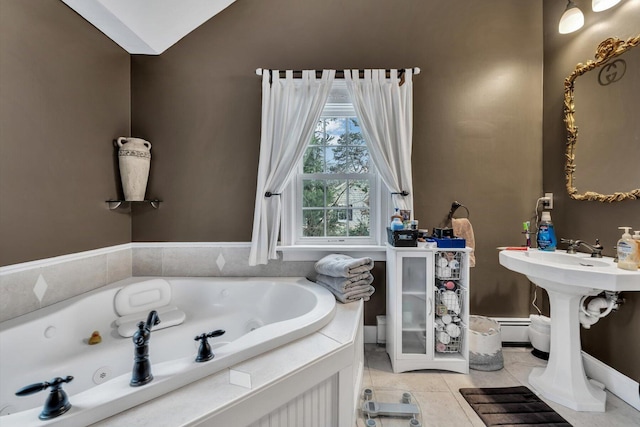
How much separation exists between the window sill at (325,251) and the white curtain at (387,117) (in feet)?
1.34

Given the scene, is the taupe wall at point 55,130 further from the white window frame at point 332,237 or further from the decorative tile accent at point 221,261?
the white window frame at point 332,237

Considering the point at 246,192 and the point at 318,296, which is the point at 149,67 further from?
the point at 318,296

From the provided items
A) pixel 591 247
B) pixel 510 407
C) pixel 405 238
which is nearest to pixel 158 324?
pixel 405 238

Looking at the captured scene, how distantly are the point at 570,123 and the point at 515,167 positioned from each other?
0.43 m

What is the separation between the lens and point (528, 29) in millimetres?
2250

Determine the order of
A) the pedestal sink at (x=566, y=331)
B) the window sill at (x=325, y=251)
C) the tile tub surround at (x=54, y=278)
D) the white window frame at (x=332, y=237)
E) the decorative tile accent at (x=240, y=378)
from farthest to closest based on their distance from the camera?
the white window frame at (x=332, y=237)
the window sill at (x=325, y=251)
the pedestal sink at (x=566, y=331)
the tile tub surround at (x=54, y=278)
the decorative tile accent at (x=240, y=378)

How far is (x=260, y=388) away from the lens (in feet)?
3.01

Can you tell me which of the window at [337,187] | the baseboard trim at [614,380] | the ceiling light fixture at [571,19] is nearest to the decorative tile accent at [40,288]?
the window at [337,187]

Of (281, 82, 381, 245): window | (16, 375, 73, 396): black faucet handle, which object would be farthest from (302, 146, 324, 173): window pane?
(16, 375, 73, 396): black faucet handle

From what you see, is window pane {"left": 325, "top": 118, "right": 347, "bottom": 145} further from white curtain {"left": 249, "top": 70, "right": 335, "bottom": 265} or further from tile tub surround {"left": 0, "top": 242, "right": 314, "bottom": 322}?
tile tub surround {"left": 0, "top": 242, "right": 314, "bottom": 322}

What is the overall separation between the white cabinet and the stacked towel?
8.8 inches

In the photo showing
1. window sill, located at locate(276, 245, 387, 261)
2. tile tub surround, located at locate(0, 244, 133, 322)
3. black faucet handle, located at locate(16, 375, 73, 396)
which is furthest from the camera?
window sill, located at locate(276, 245, 387, 261)

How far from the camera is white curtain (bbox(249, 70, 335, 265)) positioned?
2.11 meters

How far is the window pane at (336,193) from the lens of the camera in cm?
236
